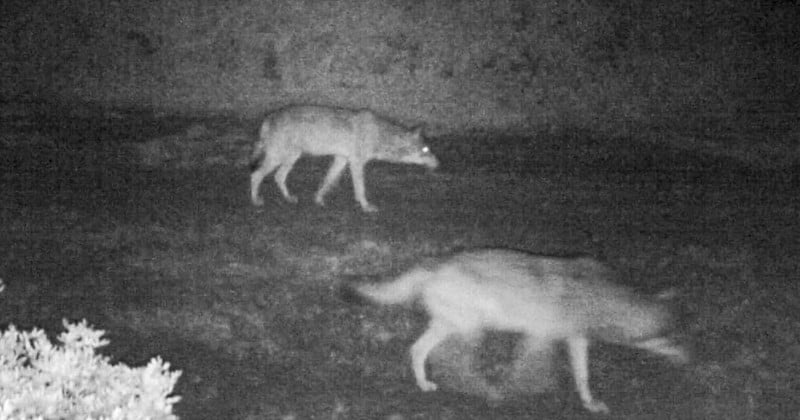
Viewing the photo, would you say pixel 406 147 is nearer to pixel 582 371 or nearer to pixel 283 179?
pixel 283 179

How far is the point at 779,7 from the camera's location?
18.5m

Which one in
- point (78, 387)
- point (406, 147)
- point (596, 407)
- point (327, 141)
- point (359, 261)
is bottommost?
point (596, 407)

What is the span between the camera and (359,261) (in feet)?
25.5

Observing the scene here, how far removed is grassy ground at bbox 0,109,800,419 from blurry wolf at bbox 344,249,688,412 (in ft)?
1.30

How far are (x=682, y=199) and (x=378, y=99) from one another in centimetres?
801

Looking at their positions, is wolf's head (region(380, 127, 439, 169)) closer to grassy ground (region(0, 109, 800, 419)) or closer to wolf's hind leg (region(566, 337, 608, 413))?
grassy ground (region(0, 109, 800, 419))

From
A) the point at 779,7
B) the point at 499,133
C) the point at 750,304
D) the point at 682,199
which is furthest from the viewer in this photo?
the point at 779,7

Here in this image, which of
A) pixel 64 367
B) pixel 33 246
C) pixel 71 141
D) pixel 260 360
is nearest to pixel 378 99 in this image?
pixel 71 141

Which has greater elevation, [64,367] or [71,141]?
[64,367]

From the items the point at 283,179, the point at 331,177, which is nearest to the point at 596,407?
the point at 331,177

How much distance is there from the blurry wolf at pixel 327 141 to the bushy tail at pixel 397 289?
12.5ft

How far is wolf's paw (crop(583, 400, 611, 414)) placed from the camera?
525cm

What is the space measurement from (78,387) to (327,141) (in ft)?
21.1

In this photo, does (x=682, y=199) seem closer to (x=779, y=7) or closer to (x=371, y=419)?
(x=371, y=419)
